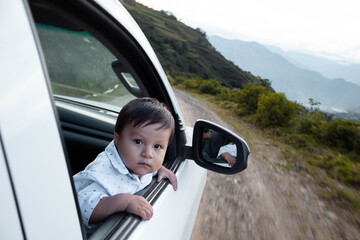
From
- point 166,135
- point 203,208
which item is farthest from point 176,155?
point 203,208

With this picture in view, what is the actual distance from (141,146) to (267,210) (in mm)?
3002

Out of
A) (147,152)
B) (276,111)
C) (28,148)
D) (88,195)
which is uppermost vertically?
(28,148)

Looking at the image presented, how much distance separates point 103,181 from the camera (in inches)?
39.2

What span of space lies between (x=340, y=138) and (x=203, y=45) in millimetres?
73350

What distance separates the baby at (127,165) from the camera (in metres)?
0.96

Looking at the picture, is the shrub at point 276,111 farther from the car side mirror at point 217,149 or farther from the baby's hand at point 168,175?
the baby's hand at point 168,175

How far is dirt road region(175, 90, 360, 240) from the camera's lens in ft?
9.69

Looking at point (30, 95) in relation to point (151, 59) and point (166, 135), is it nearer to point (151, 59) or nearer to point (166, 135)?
point (166, 135)

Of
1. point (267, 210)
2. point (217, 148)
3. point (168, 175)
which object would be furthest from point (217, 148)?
point (267, 210)

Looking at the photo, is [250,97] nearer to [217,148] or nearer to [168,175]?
[217,148]

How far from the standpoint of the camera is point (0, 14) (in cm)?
47

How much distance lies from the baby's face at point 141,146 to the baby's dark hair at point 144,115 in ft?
0.07

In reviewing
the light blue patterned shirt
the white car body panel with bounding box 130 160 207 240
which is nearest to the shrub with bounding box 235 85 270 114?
the white car body panel with bounding box 130 160 207 240

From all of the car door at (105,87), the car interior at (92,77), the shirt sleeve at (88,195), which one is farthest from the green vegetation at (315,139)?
the shirt sleeve at (88,195)
